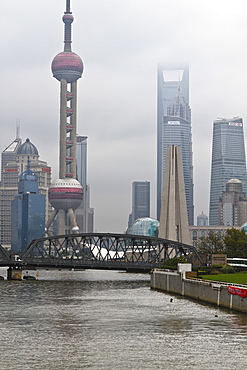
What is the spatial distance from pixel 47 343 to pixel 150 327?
40.7 feet

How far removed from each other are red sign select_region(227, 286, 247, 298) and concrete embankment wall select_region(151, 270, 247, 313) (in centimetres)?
34

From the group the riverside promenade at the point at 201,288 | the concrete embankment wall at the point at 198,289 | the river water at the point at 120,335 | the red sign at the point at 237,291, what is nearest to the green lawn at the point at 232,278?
the riverside promenade at the point at 201,288

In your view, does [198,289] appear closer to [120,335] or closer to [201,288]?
[201,288]

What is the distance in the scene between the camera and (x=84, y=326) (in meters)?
65.4

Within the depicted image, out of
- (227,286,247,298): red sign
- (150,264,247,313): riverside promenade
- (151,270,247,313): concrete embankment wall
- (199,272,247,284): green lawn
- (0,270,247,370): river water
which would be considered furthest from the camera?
(199,272,247,284): green lawn

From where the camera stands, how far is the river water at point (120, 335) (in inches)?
1886

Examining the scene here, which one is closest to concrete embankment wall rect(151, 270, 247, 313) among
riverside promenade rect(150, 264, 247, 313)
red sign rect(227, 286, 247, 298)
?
riverside promenade rect(150, 264, 247, 313)

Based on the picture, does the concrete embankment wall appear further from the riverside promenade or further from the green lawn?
the green lawn

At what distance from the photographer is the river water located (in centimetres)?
4791

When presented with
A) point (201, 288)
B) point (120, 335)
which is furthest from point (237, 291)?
point (120, 335)

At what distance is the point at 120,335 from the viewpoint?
194 ft

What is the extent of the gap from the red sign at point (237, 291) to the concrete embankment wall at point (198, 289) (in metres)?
0.34

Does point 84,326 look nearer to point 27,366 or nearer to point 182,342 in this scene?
point 182,342

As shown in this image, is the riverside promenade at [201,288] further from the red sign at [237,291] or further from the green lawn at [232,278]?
the green lawn at [232,278]
